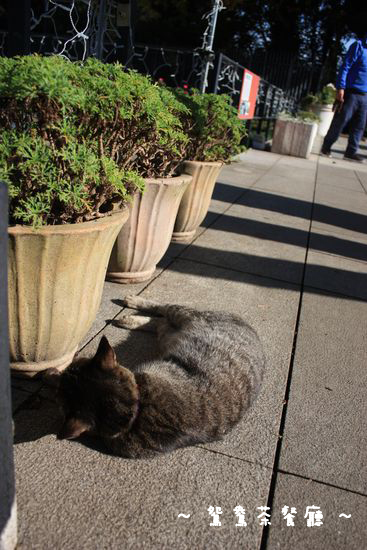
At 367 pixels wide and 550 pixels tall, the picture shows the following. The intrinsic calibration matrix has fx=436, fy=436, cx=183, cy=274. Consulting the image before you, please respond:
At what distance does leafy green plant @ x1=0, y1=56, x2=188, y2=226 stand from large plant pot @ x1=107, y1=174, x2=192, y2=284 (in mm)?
843

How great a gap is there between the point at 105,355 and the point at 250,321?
6.16 feet

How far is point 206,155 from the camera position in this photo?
4859 mm

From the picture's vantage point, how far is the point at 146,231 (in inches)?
153

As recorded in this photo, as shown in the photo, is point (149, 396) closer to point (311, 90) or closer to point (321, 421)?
point (321, 421)

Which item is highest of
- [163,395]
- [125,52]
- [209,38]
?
[209,38]

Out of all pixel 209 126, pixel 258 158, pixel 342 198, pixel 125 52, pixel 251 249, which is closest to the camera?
pixel 209 126

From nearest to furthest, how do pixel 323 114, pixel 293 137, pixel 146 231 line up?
pixel 146 231, pixel 293 137, pixel 323 114

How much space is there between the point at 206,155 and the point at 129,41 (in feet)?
7.41

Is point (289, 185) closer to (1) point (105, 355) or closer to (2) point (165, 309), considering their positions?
A: (2) point (165, 309)

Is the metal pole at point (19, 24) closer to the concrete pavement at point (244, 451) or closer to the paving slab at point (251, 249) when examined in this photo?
the concrete pavement at point (244, 451)

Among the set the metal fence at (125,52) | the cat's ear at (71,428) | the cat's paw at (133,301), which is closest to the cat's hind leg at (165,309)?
the cat's paw at (133,301)

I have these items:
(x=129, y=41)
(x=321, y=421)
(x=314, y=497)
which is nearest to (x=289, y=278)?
(x=321, y=421)

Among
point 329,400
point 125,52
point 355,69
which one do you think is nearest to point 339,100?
point 355,69

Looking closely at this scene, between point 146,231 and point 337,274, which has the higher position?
point 146,231
